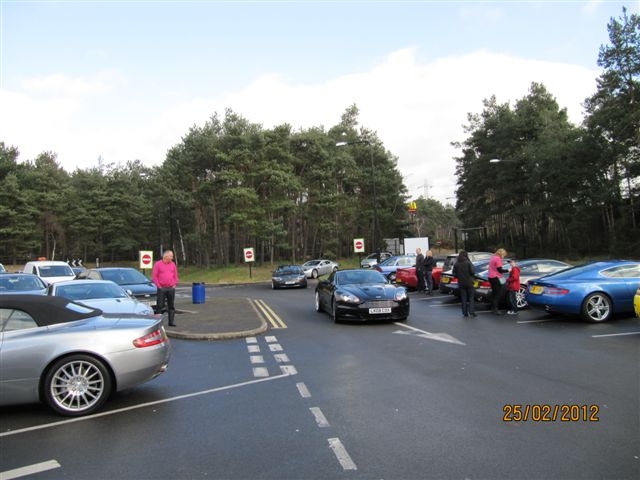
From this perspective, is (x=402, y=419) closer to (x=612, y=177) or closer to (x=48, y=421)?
(x=48, y=421)

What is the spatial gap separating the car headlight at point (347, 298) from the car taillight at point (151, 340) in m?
6.14

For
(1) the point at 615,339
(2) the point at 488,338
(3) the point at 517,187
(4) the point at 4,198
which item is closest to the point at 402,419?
(2) the point at 488,338

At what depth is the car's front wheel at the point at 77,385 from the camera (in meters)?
5.16

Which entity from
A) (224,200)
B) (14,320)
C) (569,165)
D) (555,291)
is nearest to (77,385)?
(14,320)

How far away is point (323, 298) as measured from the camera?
45.7ft

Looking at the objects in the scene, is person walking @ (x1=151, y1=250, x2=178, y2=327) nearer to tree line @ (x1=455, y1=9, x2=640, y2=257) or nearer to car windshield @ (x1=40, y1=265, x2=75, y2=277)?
car windshield @ (x1=40, y1=265, x2=75, y2=277)

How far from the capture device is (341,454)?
392 centimetres

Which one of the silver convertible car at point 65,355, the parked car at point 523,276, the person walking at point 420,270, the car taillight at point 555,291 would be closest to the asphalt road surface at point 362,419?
the silver convertible car at point 65,355

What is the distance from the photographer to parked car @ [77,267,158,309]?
13680mm

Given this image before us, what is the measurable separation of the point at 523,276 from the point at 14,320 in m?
12.9

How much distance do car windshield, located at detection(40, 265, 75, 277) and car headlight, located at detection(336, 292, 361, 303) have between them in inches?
443

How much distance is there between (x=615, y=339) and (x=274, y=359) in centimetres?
635

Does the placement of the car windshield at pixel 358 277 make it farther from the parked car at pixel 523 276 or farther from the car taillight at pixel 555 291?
the car taillight at pixel 555 291

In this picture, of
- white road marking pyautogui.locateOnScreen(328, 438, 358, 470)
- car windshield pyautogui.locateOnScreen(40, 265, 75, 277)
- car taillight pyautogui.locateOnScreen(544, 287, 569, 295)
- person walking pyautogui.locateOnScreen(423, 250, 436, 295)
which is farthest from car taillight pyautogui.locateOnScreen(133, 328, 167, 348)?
person walking pyautogui.locateOnScreen(423, 250, 436, 295)
